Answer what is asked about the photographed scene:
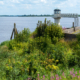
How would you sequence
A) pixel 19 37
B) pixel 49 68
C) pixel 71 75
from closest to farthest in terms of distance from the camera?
pixel 71 75
pixel 49 68
pixel 19 37

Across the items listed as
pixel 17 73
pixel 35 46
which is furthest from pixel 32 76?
pixel 35 46

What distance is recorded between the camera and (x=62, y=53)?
27.2 ft

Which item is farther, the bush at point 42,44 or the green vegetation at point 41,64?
the bush at point 42,44

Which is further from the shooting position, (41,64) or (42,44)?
(42,44)

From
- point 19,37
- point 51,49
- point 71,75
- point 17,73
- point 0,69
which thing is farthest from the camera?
point 19,37

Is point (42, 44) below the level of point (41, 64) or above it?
above

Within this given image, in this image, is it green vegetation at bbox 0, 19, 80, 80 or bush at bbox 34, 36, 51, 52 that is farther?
bush at bbox 34, 36, 51, 52

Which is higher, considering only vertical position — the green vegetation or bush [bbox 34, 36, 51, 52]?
bush [bbox 34, 36, 51, 52]

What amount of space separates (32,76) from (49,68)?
1317 millimetres

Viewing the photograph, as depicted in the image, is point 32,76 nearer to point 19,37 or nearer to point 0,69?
point 0,69

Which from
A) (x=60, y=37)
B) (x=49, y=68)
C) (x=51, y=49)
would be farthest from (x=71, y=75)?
(x=60, y=37)

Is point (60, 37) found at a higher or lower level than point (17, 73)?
higher

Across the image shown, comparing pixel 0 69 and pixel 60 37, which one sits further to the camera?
pixel 60 37

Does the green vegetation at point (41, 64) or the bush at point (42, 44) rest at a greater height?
the bush at point (42, 44)
